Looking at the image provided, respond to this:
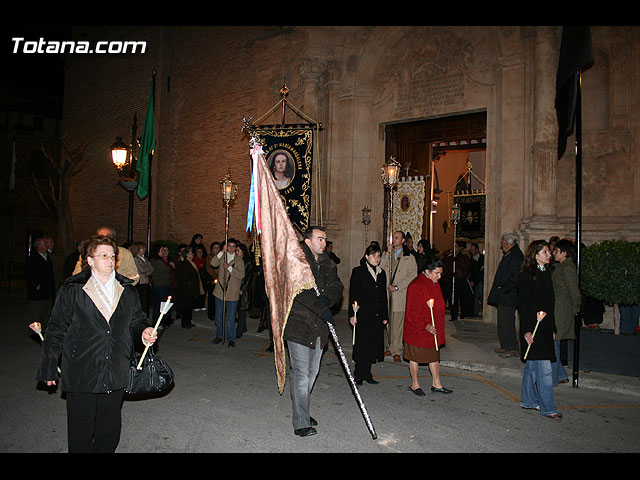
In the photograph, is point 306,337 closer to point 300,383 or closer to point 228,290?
point 300,383

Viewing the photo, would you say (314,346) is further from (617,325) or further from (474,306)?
(474,306)

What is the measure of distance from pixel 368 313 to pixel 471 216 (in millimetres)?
13604

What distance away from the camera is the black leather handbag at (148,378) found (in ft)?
12.7

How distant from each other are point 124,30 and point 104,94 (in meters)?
3.41

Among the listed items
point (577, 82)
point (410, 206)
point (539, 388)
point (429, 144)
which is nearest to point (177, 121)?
point (429, 144)

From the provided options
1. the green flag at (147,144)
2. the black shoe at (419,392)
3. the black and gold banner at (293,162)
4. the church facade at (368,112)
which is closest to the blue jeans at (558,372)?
the black shoe at (419,392)

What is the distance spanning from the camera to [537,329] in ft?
19.4

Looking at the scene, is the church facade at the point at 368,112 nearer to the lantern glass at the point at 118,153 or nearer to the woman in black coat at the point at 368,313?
the lantern glass at the point at 118,153

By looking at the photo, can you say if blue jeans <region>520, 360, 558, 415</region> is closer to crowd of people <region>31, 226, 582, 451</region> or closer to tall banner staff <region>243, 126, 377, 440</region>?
crowd of people <region>31, 226, 582, 451</region>

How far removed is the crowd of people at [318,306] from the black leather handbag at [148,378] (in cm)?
9

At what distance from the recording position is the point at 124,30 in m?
25.4

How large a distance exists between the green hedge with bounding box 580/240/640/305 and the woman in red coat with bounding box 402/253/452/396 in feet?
9.03

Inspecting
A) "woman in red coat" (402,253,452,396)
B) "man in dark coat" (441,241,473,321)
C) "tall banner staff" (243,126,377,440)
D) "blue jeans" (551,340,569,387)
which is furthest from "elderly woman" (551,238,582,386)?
"man in dark coat" (441,241,473,321)

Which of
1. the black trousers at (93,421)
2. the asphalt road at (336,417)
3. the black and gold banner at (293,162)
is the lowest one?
the asphalt road at (336,417)
